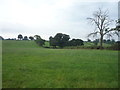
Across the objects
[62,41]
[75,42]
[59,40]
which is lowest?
[75,42]

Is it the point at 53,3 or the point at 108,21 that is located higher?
the point at 108,21

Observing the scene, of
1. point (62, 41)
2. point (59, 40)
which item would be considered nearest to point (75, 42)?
point (62, 41)

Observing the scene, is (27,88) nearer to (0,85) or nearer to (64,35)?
(0,85)

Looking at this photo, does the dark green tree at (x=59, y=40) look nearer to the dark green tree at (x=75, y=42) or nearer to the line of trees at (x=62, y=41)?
the line of trees at (x=62, y=41)

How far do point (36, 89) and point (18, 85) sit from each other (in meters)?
→ 0.51

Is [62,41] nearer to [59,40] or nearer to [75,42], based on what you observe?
[59,40]

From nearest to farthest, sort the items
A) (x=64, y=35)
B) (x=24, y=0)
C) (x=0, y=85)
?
(x=0, y=85) < (x=24, y=0) < (x=64, y=35)

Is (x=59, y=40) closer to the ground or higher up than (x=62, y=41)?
higher up

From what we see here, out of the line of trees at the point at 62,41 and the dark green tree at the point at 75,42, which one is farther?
the line of trees at the point at 62,41

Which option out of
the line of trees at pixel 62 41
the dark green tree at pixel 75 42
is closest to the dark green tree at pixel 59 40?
the line of trees at pixel 62 41

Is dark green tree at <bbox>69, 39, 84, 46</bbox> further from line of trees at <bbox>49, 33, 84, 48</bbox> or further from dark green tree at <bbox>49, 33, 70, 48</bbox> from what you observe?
dark green tree at <bbox>49, 33, 70, 48</bbox>

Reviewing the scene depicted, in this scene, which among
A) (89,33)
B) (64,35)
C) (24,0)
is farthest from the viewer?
(64,35)

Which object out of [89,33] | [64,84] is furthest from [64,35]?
[64,84]

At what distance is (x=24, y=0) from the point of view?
5578mm
